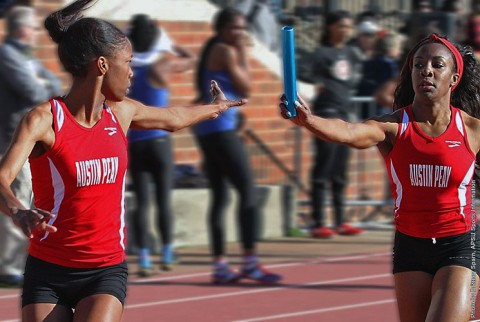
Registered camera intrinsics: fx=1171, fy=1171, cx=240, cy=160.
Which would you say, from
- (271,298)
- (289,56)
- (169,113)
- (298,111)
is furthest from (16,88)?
(289,56)

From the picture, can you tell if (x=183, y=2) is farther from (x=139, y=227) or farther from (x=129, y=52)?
(x=129, y=52)

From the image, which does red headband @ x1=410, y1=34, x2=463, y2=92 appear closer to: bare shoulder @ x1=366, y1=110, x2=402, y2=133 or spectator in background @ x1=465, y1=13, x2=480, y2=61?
bare shoulder @ x1=366, y1=110, x2=402, y2=133

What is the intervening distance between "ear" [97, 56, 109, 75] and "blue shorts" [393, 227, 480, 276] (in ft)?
5.60

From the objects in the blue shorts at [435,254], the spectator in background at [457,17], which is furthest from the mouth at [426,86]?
the spectator in background at [457,17]

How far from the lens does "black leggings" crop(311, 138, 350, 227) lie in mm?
11703

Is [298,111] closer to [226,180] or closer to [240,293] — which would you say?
[240,293]

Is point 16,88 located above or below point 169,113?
below

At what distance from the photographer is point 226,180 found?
31.7ft

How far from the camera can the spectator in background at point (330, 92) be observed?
11453 millimetres

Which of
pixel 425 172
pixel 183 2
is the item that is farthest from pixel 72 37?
pixel 183 2

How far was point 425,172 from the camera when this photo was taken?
5566 millimetres

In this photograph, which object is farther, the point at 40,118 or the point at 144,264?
the point at 144,264

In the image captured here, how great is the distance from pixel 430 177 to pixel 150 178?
4588 mm

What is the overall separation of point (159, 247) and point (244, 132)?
85.8 inches
